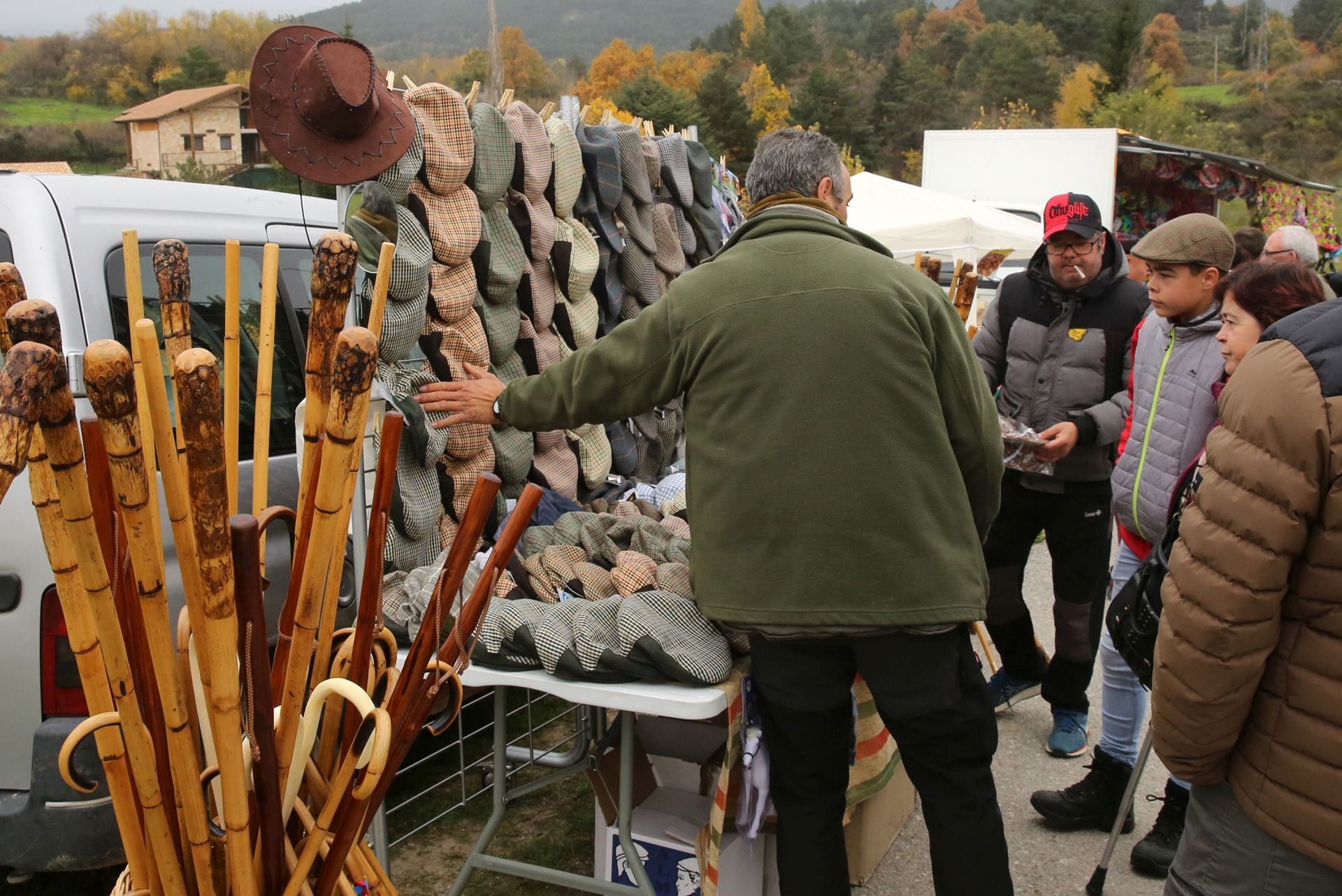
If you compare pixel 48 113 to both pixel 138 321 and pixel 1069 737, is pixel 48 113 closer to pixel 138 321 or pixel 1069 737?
pixel 1069 737

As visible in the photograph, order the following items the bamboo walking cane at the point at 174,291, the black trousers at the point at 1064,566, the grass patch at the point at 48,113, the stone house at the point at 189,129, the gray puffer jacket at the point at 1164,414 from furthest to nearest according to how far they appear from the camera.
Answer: the grass patch at the point at 48,113 → the stone house at the point at 189,129 → the black trousers at the point at 1064,566 → the gray puffer jacket at the point at 1164,414 → the bamboo walking cane at the point at 174,291

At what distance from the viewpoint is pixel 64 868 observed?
2145 mm

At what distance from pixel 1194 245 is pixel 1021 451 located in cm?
74

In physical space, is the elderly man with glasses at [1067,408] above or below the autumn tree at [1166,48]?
below

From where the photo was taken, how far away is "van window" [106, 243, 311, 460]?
253cm

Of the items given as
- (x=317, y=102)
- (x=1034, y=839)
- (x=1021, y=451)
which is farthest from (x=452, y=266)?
(x=1034, y=839)

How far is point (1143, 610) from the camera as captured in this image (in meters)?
2.09

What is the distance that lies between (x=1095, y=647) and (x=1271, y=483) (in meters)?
2.10

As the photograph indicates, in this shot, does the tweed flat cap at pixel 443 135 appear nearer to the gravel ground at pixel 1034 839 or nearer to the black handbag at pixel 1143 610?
the black handbag at pixel 1143 610

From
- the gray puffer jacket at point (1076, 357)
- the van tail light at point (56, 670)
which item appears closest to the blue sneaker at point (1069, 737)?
the gray puffer jacket at point (1076, 357)

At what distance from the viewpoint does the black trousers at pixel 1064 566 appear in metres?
3.32

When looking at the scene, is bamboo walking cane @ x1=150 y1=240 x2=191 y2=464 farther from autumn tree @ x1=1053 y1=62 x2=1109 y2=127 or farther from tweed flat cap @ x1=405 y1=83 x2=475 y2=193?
autumn tree @ x1=1053 y1=62 x2=1109 y2=127

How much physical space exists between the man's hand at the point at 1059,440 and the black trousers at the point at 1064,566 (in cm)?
24

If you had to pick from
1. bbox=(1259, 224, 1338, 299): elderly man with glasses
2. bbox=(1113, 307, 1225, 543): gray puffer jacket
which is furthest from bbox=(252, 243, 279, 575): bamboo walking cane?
bbox=(1259, 224, 1338, 299): elderly man with glasses
